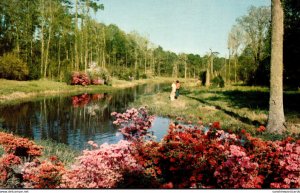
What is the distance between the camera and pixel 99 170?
721 centimetres

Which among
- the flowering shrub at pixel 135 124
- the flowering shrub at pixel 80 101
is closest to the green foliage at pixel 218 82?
the flowering shrub at pixel 80 101

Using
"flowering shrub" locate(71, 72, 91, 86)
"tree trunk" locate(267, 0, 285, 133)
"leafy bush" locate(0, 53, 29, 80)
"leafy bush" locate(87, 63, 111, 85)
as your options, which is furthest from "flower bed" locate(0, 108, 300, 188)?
"leafy bush" locate(87, 63, 111, 85)

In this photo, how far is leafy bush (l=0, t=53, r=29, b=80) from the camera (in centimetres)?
3400

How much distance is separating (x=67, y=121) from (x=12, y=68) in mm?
21625

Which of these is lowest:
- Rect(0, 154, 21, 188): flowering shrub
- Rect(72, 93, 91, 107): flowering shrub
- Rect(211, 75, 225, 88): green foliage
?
Rect(0, 154, 21, 188): flowering shrub

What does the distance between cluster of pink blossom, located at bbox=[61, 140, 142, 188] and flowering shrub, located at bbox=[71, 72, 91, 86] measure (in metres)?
28.2

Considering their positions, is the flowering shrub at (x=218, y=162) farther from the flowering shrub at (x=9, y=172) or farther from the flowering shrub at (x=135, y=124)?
the flowering shrub at (x=9, y=172)

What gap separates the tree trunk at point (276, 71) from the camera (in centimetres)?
1296

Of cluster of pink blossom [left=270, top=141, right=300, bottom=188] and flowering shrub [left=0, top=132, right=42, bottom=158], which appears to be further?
flowering shrub [left=0, top=132, right=42, bottom=158]

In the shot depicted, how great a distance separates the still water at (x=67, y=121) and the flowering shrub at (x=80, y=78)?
10.2 metres

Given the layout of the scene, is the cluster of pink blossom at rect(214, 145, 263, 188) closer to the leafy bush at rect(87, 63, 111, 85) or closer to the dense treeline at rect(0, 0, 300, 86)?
the dense treeline at rect(0, 0, 300, 86)

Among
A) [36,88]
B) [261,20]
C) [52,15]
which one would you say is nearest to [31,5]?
[52,15]

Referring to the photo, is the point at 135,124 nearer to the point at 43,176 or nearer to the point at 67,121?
the point at 43,176

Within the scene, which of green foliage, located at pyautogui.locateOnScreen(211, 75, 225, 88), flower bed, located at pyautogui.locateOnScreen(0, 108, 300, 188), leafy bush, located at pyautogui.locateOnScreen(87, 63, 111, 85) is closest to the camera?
flower bed, located at pyautogui.locateOnScreen(0, 108, 300, 188)
